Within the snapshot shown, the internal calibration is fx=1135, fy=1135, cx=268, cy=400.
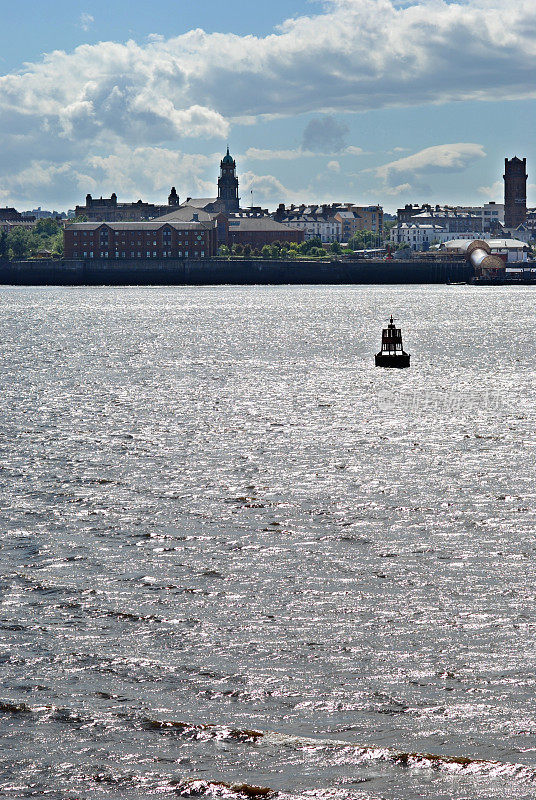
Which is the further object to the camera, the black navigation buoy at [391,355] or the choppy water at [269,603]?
the black navigation buoy at [391,355]

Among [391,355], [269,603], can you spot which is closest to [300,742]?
[269,603]

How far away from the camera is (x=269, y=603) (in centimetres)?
1755

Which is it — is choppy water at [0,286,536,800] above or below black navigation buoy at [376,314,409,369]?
below

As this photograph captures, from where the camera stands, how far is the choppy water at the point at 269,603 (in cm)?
1217

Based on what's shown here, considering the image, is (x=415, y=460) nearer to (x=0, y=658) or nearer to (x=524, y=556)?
(x=524, y=556)

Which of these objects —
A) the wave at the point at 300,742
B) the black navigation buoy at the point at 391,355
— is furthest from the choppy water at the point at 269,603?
the black navigation buoy at the point at 391,355

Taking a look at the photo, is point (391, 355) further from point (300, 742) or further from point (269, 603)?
point (300, 742)

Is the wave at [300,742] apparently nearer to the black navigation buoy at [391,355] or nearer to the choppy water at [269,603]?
the choppy water at [269,603]

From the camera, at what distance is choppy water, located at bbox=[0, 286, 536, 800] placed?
12172 mm

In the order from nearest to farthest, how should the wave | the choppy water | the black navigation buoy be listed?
the wave
the choppy water
the black navigation buoy

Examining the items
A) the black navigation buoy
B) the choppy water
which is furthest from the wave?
the black navigation buoy

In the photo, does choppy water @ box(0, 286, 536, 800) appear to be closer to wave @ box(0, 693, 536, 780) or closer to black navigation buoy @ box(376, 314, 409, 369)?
wave @ box(0, 693, 536, 780)

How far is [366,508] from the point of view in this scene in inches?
976

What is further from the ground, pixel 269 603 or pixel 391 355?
pixel 391 355
